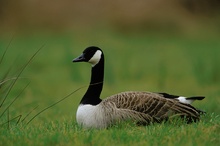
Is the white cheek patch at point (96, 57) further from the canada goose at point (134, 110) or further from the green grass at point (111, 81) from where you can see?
the green grass at point (111, 81)

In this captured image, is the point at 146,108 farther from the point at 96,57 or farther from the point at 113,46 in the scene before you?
the point at 113,46

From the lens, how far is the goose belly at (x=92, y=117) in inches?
333

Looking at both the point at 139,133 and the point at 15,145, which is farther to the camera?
the point at 139,133

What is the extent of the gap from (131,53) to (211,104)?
296 inches


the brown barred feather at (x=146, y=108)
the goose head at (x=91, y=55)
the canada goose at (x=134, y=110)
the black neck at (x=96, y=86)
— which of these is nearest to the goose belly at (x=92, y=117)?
the canada goose at (x=134, y=110)

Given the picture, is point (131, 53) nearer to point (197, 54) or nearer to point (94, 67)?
point (197, 54)

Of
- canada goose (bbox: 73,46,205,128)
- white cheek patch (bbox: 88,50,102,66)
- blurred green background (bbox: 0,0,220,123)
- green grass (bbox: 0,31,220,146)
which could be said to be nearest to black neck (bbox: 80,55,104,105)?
white cheek patch (bbox: 88,50,102,66)

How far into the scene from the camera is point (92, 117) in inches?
337

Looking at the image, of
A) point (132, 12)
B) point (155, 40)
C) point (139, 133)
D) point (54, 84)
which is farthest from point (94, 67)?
point (132, 12)

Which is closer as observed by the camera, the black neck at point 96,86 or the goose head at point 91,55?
the black neck at point 96,86

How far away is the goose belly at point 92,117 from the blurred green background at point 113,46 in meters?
0.89

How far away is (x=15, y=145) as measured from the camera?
6.95 m

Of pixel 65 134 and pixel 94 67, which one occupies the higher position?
pixel 94 67

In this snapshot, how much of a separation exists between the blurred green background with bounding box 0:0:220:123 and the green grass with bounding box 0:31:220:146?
2cm
